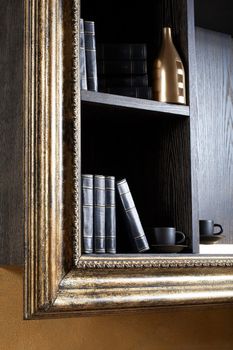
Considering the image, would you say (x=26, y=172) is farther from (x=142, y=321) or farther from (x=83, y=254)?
(x=142, y=321)

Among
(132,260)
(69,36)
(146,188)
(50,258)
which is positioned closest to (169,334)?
(146,188)

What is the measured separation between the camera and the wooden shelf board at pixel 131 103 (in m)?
1.49

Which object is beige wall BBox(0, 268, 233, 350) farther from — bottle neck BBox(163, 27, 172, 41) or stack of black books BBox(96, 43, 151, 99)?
bottle neck BBox(163, 27, 172, 41)

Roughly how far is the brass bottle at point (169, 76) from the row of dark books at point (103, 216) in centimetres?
22

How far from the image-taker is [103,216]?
150 cm

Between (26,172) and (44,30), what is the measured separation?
268mm

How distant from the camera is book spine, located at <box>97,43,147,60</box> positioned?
64.4 inches

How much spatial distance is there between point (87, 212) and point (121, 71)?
35cm

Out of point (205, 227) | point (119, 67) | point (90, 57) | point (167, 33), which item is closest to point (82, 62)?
point (90, 57)

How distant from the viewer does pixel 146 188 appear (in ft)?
5.76

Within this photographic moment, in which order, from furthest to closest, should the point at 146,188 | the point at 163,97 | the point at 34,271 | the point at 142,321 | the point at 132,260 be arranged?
the point at 142,321, the point at 146,188, the point at 163,97, the point at 132,260, the point at 34,271

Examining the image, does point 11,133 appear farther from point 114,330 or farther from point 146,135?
point 114,330

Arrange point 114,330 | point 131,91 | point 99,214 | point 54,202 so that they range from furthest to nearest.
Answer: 1. point 114,330
2. point 131,91
3. point 99,214
4. point 54,202

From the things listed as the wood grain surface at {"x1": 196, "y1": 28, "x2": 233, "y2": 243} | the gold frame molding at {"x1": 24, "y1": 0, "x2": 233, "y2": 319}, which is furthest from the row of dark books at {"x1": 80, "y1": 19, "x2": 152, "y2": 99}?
the wood grain surface at {"x1": 196, "y1": 28, "x2": 233, "y2": 243}
